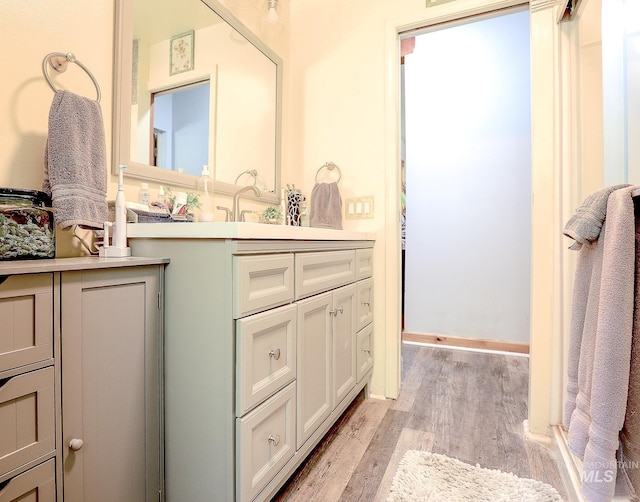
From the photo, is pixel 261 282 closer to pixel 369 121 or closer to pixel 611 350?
pixel 611 350

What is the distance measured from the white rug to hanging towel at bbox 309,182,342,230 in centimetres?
119

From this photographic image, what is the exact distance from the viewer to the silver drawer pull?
1.07 meters

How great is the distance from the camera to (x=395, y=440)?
1560 mm

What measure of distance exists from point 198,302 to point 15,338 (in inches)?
15.1

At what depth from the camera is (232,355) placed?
3.03ft

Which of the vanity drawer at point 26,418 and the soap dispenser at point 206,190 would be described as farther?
the soap dispenser at point 206,190

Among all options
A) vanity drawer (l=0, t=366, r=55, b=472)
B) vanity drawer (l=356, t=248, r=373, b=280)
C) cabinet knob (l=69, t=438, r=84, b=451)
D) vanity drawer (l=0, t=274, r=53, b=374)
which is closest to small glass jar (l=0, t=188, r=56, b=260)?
vanity drawer (l=0, t=274, r=53, b=374)

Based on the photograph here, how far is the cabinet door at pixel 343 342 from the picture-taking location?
1.50 metres

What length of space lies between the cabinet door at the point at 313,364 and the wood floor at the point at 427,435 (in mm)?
178

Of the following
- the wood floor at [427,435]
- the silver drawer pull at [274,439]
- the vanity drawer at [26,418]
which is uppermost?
the vanity drawer at [26,418]

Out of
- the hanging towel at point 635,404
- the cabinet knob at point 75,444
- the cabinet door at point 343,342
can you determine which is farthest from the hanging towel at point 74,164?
the hanging towel at point 635,404

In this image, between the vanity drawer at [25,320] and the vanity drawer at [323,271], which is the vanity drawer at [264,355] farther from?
the vanity drawer at [25,320]

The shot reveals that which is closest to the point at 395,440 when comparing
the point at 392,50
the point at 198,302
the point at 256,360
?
the point at 256,360

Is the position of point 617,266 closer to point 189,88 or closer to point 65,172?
point 65,172
